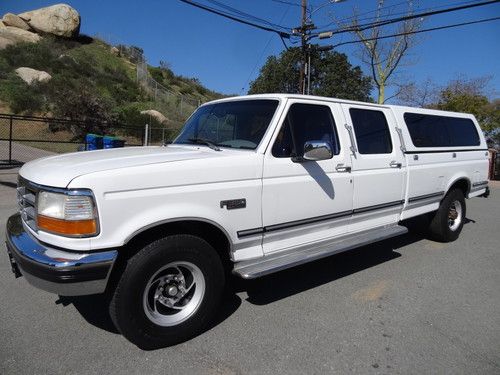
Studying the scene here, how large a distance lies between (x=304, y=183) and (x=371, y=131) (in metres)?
1.51

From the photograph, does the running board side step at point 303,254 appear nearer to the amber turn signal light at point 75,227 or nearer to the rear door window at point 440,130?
the amber turn signal light at point 75,227

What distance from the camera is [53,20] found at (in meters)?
40.6

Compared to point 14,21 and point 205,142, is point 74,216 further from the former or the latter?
point 14,21

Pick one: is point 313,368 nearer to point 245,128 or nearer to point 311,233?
point 311,233

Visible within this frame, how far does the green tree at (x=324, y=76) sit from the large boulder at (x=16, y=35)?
2203 centimetres

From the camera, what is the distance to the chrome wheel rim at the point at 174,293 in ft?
10.5

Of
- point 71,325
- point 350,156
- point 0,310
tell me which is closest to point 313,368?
point 71,325

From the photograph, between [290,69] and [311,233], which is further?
[290,69]

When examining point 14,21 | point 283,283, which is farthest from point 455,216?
point 14,21

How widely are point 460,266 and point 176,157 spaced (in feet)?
13.6

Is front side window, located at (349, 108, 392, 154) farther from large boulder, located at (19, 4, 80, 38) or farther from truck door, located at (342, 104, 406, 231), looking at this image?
large boulder, located at (19, 4, 80, 38)

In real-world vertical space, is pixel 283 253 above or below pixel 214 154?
below

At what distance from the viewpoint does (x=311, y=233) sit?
13.8 ft

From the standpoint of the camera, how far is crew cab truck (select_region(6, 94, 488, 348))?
2.86m
